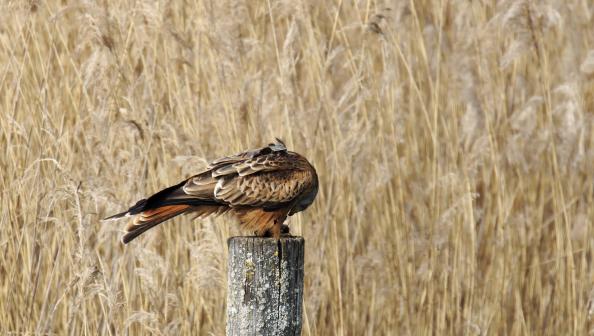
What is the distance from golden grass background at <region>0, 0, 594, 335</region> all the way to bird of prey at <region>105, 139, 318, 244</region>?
1.25ft

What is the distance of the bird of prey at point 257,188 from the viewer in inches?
135

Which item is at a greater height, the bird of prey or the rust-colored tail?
the bird of prey

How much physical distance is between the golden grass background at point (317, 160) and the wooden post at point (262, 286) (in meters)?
0.80

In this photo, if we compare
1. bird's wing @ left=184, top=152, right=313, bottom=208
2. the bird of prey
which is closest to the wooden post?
the bird of prey

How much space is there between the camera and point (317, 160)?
4602mm

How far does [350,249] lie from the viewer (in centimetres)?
441

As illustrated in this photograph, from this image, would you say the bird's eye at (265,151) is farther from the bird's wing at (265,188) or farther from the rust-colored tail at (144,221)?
the rust-colored tail at (144,221)

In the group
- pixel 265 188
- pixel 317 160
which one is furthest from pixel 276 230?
pixel 317 160

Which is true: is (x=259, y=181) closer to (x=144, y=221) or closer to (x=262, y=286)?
(x=144, y=221)

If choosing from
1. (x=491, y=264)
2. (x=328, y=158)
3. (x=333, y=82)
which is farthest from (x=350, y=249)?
(x=333, y=82)

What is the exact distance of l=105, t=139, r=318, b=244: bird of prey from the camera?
3436mm

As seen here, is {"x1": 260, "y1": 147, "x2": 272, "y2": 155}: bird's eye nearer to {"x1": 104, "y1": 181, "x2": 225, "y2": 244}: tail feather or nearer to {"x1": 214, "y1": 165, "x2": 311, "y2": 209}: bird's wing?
{"x1": 214, "y1": 165, "x2": 311, "y2": 209}: bird's wing

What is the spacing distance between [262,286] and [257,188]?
0.58 m

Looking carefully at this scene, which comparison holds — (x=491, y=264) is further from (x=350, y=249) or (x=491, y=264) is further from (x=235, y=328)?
(x=235, y=328)
